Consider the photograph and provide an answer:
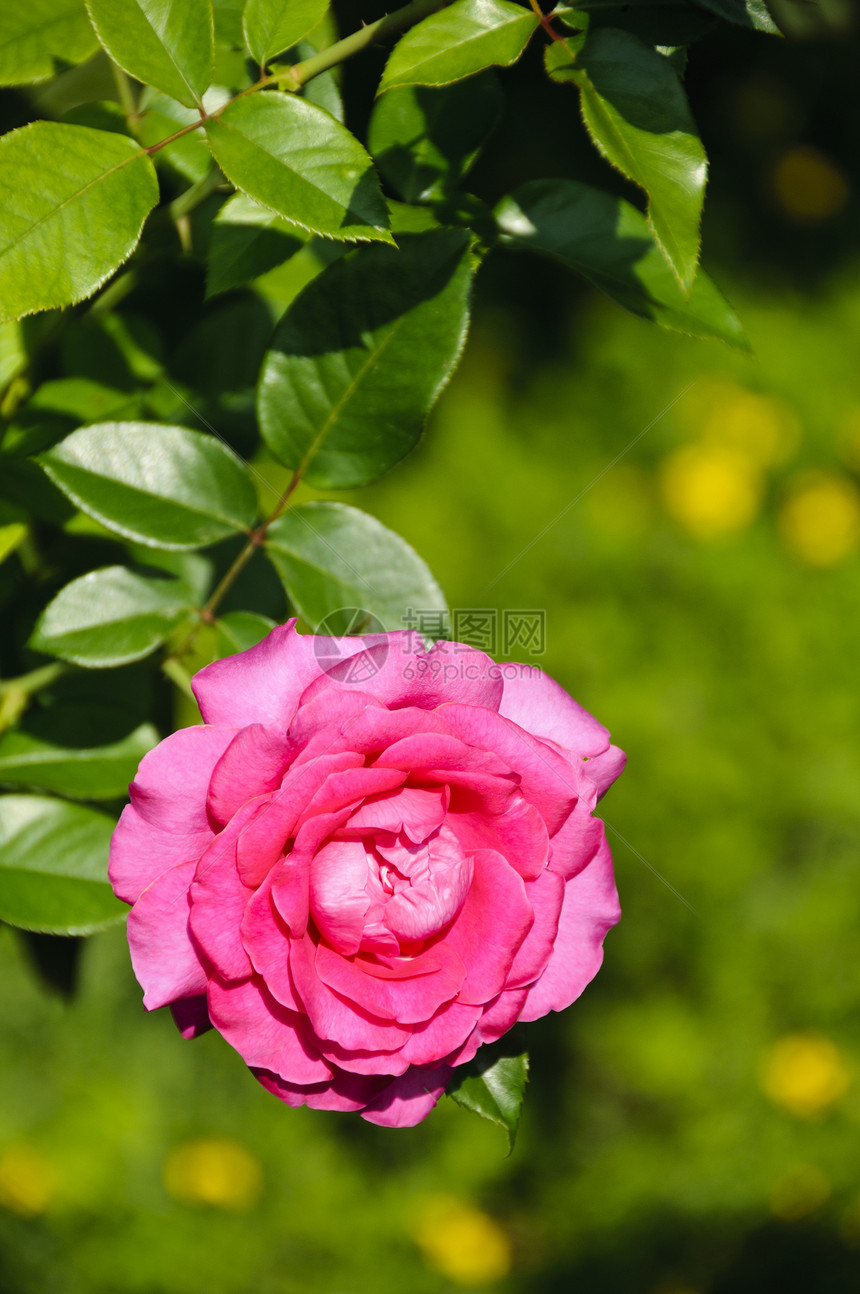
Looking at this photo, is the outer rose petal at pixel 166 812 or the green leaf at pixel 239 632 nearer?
the outer rose petal at pixel 166 812

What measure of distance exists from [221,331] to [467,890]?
580mm

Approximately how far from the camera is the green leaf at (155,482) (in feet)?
2.28

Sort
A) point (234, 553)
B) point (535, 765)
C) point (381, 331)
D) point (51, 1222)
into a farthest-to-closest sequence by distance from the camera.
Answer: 1. point (51, 1222)
2. point (234, 553)
3. point (381, 331)
4. point (535, 765)

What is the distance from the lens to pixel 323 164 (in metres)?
0.60

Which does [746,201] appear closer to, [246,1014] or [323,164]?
[323,164]

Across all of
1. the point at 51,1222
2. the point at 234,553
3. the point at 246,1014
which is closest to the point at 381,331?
the point at 234,553

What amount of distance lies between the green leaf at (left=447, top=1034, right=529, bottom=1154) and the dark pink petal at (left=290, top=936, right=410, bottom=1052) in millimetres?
80

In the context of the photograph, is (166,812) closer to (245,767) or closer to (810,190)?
(245,767)

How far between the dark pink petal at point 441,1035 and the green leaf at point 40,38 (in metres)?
0.70

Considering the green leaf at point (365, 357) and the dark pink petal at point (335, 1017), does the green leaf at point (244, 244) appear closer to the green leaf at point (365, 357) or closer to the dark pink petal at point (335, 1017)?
the green leaf at point (365, 357)

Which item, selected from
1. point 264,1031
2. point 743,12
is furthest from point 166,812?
point 743,12

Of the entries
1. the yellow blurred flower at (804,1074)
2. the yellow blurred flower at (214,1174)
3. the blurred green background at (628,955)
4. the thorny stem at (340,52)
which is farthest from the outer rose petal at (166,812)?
the yellow blurred flower at (804,1074)

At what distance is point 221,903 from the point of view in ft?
1.88

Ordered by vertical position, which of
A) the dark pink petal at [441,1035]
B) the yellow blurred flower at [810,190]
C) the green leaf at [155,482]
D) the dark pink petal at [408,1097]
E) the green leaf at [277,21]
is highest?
the green leaf at [277,21]
